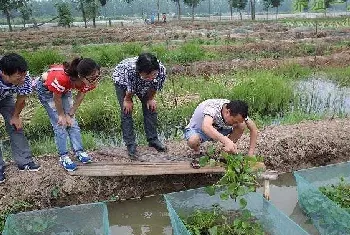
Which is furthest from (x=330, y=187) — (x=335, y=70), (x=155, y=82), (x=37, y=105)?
(x=335, y=70)

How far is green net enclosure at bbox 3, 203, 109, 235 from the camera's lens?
12.6 ft

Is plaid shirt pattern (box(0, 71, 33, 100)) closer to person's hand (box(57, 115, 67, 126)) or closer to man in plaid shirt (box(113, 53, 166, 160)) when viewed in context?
person's hand (box(57, 115, 67, 126))

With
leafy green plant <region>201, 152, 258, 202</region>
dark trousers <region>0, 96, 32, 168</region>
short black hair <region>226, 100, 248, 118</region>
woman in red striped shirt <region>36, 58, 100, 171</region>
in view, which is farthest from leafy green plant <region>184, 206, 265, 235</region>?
dark trousers <region>0, 96, 32, 168</region>

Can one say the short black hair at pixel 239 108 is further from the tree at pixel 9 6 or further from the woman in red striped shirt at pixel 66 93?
the tree at pixel 9 6

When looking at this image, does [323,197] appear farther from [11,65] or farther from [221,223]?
[11,65]

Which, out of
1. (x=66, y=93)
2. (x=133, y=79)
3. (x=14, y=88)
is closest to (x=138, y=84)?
(x=133, y=79)

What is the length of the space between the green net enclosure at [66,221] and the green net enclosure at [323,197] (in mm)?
2019

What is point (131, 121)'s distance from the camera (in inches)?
203

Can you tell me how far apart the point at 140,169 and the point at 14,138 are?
147 cm

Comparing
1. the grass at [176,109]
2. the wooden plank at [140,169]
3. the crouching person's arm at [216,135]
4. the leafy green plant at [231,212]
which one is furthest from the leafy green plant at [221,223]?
the grass at [176,109]

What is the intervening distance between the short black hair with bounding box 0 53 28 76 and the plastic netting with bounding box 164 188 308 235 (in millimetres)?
1847

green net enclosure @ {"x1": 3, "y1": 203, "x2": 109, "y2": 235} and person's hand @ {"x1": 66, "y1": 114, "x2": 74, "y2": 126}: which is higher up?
person's hand @ {"x1": 66, "y1": 114, "x2": 74, "y2": 126}

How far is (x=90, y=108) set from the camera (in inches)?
287

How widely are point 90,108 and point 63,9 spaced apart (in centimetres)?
2808
